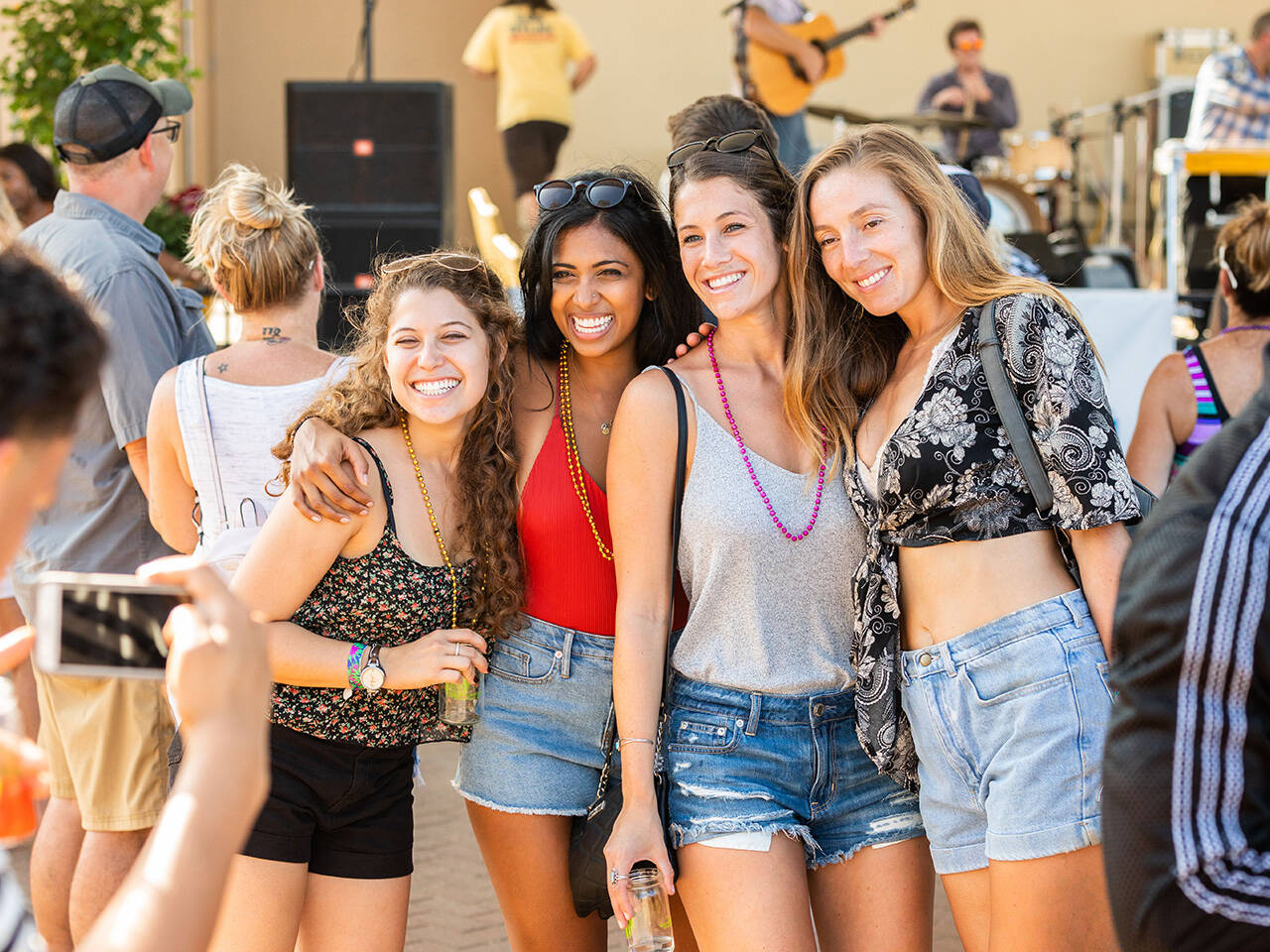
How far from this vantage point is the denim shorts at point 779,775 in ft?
7.79

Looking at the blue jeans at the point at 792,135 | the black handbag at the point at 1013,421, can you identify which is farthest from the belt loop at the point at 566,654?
the blue jeans at the point at 792,135

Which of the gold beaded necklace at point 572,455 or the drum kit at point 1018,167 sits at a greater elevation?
the drum kit at point 1018,167

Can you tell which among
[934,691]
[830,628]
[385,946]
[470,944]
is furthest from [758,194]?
[470,944]

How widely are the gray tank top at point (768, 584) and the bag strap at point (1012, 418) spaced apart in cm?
37

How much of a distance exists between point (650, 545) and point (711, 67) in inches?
376

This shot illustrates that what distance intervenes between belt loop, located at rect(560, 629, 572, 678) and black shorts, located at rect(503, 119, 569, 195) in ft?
21.3

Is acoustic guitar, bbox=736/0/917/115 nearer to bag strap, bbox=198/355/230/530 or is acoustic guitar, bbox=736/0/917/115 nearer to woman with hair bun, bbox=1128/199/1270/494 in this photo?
woman with hair bun, bbox=1128/199/1270/494

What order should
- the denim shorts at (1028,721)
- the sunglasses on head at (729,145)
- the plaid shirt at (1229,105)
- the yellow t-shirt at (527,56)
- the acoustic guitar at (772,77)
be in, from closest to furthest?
the denim shorts at (1028,721) → the sunglasses on head at (729,145) → the plaid shirt at (1229,105) → the acoustic guitar at (772,77) → the yellow t-shirt at (527,56)

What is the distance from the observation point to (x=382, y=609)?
250 cm

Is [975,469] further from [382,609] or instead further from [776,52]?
[776,52]

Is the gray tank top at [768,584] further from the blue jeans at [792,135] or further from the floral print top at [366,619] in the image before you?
the blue jeans at [792,135]

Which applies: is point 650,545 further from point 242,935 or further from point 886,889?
point 242,935

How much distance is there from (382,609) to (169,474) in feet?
2.71

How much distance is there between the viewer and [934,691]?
7.35ft
